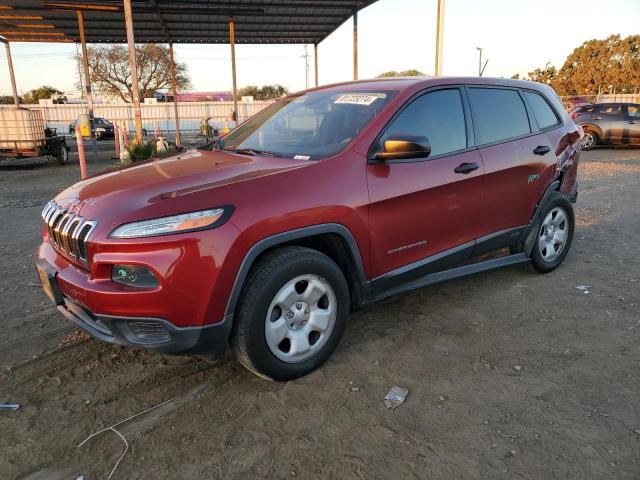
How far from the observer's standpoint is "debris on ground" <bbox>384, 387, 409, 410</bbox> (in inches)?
106

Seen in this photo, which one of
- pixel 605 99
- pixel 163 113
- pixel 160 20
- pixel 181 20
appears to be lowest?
pixel 163 113

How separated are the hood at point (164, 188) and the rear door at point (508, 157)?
170cm

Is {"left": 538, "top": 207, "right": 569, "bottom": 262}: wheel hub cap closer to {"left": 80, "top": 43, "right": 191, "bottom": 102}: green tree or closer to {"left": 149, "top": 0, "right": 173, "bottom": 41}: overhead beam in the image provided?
{"left": 149, "top": 0, "right": 173, "bottom": 41}: overhead beam

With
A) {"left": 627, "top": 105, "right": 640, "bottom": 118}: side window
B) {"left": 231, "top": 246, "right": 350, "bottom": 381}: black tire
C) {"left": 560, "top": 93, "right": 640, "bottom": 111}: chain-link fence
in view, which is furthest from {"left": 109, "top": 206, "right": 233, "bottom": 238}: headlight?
{"left": 560, "top": 93, "right": 640, "bottom": 111}: chain-link fence

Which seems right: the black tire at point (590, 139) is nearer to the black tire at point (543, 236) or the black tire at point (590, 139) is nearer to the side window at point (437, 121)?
the black tire at point (543, 236)

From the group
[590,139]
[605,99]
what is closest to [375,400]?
[590,139]

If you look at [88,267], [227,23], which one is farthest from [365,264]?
[227,23]

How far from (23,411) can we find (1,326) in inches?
53.1

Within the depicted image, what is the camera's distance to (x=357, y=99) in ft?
11.5

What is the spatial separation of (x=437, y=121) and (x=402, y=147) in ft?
2.45

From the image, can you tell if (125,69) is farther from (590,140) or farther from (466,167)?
(466,167)

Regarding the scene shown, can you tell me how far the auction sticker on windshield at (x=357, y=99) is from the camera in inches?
135

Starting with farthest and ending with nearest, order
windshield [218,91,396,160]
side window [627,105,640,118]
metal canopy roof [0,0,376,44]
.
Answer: side window [627,105,640,118]
metal canopy roof [0,0,376,44]
windshield [218,91,396,160]

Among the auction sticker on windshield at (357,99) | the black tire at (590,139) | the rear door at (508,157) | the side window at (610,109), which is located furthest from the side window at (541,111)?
the side window at (610,109)
